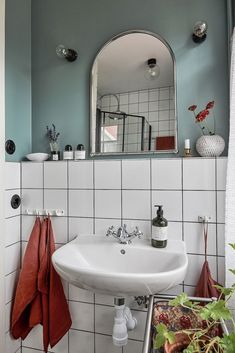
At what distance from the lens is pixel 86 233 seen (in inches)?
52.9

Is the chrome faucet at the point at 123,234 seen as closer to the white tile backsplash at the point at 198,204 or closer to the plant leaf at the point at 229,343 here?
the white tile backsplash at the point at 198,204

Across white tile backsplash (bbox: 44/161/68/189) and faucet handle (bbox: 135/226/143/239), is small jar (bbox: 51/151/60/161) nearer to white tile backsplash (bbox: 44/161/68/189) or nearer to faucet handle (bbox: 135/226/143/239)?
white tile backsplash (bbox: 44/161/68/189)

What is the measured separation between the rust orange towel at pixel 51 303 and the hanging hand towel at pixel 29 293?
36 millimetres

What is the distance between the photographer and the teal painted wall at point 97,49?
1.23 meters

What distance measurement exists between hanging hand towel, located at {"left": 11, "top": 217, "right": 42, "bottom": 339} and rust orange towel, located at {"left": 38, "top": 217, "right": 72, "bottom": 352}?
36 millimetres

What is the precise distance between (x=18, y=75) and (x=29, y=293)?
1319 mm

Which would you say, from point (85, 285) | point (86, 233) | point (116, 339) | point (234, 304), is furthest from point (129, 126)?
point (116, 339)

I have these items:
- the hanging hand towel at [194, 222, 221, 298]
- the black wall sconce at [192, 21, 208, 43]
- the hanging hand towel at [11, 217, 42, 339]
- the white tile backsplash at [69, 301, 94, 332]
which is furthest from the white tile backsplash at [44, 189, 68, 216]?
the black wall sconce at [192, 21, 208, 43]

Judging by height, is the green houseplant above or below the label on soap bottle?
below

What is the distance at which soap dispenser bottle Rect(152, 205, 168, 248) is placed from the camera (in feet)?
3.73

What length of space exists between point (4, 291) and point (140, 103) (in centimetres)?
133

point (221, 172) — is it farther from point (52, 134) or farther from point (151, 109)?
point (52, 134)

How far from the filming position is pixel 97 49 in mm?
1425

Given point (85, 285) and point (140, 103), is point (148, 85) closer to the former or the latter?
point (140, 103)
